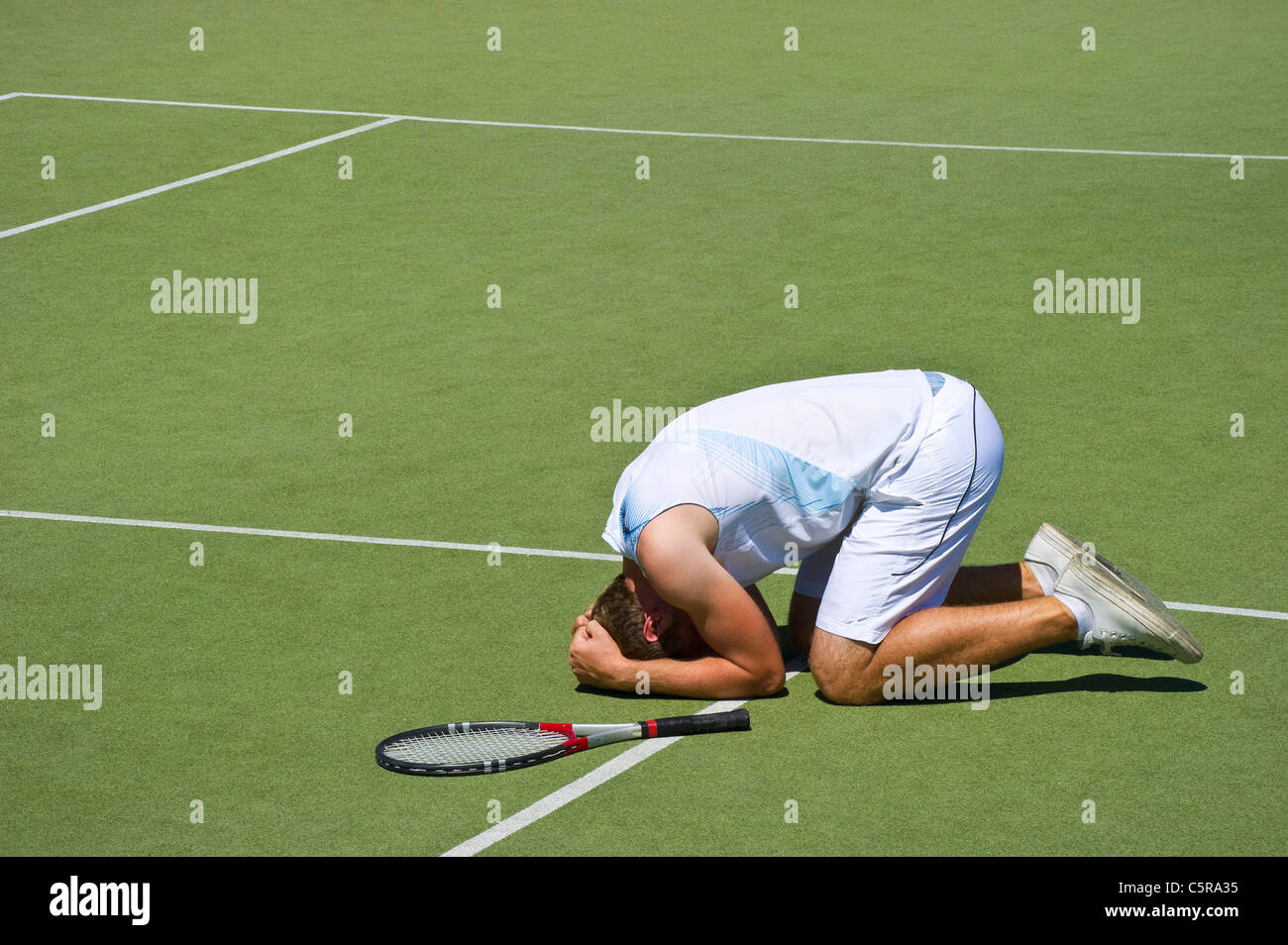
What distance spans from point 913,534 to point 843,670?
0.55 m

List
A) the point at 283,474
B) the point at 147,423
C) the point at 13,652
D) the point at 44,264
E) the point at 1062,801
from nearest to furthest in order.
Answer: the point at 1062,801, the point at 13,652, the point at 283,474, the point at 147,423, the point at 44,264

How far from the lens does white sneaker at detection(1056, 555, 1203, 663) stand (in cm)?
578

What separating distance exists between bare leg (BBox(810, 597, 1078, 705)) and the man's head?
500mm

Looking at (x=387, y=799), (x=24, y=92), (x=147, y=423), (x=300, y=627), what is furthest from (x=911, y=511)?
(x=24, y=92)

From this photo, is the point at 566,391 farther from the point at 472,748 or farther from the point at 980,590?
the point at 472,748

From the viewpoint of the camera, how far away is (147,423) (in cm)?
917

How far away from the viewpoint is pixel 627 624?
5.82 meters

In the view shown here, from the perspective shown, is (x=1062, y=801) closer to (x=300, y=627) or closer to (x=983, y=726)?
(x=983, y=726)

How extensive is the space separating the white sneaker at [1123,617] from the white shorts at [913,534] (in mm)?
473

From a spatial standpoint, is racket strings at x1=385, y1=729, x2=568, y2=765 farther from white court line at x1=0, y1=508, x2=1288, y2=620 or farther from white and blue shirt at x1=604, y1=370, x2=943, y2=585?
white court line at x1=0, y1=508, x2=1288, y2=620

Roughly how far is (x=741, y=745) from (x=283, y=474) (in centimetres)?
361

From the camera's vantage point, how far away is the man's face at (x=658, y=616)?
5746 mm

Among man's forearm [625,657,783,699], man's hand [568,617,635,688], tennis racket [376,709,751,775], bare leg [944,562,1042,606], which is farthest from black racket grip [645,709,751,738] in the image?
bare leg [944,562,1042,606]

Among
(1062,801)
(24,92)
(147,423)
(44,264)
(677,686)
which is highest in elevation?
(24,92)
